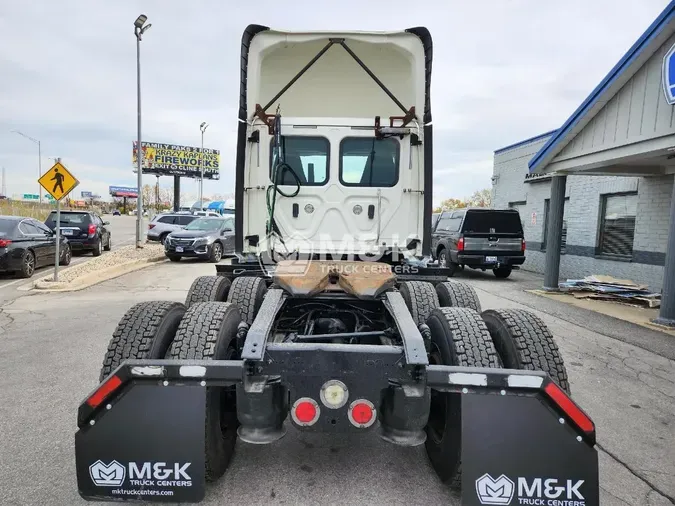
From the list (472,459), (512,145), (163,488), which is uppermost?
(512,145)

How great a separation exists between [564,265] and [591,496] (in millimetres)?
13075

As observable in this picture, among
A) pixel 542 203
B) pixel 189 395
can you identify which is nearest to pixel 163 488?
pixel 189 395

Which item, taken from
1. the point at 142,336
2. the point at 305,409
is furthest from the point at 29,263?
the point at 305,409

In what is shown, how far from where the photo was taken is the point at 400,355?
7.50 ft

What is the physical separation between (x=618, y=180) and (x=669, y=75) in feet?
16.8

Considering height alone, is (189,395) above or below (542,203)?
below

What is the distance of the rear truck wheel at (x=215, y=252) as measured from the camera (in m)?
15.9

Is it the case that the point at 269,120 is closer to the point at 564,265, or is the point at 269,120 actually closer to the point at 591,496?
the point at 591,496

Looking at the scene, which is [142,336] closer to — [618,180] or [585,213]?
[618,180]

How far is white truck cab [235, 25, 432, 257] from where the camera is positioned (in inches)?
185

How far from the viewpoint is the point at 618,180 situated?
38.1 feet

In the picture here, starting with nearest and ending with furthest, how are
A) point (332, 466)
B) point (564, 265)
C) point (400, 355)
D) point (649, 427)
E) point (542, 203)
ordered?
point (400, 355) → point (332, 466) → point (649, 427) → point (564, 265) → point (542, 203)

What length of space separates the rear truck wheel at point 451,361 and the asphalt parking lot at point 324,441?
8.5 inches

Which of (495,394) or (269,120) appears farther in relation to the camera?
(269,120)
